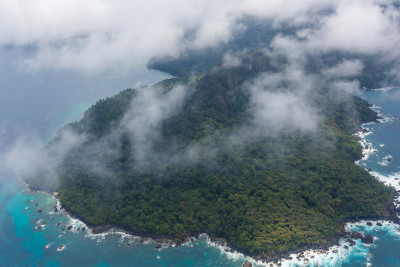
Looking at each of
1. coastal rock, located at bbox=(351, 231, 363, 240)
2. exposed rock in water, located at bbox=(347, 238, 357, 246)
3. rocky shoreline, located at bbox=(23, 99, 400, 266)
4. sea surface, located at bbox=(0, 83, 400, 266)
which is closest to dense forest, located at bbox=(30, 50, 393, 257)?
rocky shoreline, located at bbox=(23, 99, 400, 266)

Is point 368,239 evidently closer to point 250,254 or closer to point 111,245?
point 250,254

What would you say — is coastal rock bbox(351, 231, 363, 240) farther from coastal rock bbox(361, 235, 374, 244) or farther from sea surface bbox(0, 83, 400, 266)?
sea surface bbox(0, 83, 400, 266)

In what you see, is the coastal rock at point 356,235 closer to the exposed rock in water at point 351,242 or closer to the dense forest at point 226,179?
the exposed rock in water at point 351,242

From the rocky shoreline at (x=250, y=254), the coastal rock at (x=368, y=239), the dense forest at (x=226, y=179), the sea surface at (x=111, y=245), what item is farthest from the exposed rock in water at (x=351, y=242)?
the dense forest at (x=226, y=179)

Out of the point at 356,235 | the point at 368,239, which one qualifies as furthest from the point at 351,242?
the point at 368,239

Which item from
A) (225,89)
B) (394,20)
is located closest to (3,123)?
(225,89)

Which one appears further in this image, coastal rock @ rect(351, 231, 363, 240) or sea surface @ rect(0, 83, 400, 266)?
coastal rock @ rect(351, 231, 363, 240)
